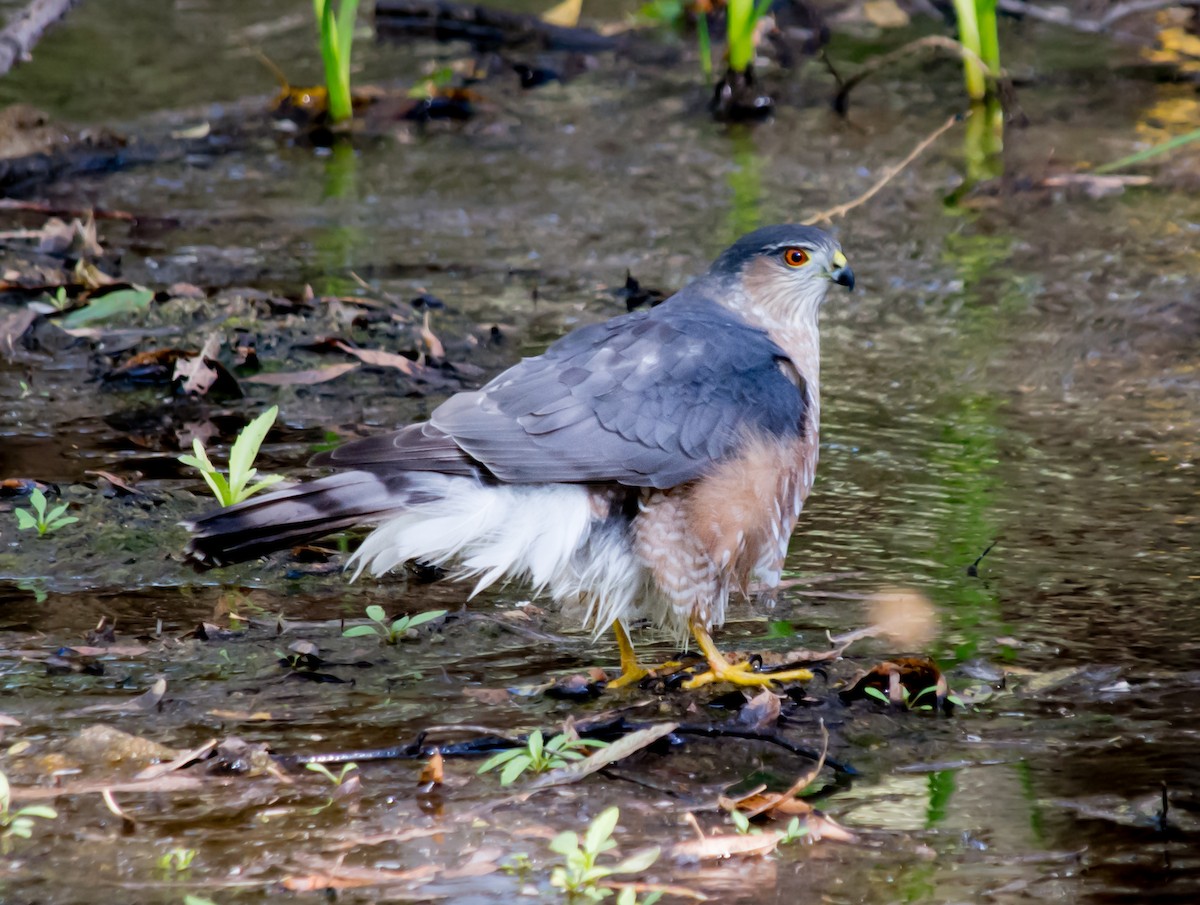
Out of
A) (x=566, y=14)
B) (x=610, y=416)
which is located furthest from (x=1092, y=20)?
(x=610, y=416)

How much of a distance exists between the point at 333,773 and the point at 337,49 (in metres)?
5.56

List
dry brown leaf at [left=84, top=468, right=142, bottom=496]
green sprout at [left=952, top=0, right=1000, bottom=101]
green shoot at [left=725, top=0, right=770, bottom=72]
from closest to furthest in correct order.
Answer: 1. dry brown leaf at [left=84, top=468, right=142, bottom=496]
2. green sprout at [left=952, top=0, right=1000, bottom=101]
3. green shoot at [left=725, top=0, right=770, bottom=72]

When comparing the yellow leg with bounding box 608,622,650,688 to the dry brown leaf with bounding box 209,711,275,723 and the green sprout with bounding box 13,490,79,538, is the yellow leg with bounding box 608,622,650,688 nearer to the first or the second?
the dry brown leaf with bounding box 209,711,275,723

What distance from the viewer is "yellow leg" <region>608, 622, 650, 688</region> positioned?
3.51 meters

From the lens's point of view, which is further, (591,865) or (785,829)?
(785,829)

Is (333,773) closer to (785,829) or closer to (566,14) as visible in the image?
(785,829)

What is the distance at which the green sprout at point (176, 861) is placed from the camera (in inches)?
98.0

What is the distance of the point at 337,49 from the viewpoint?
25.1ft

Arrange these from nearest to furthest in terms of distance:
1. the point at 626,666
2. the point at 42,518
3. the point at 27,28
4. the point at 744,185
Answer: the point at 626,666
the point at 42,518
the point at 27,28
the point at 744,185

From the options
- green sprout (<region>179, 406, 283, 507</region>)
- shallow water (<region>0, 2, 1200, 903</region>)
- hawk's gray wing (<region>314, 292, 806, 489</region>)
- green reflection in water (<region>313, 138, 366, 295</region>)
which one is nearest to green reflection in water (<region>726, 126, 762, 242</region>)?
shallow water (<region>0, 2, 1200, 903</region>)

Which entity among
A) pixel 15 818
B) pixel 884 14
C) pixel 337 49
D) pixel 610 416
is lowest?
pixel 15 818

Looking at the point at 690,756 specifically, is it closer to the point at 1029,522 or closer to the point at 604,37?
the point at 1029,522

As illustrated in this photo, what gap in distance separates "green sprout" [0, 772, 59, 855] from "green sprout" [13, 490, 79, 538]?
138 cm

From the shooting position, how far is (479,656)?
3510 millimetres
